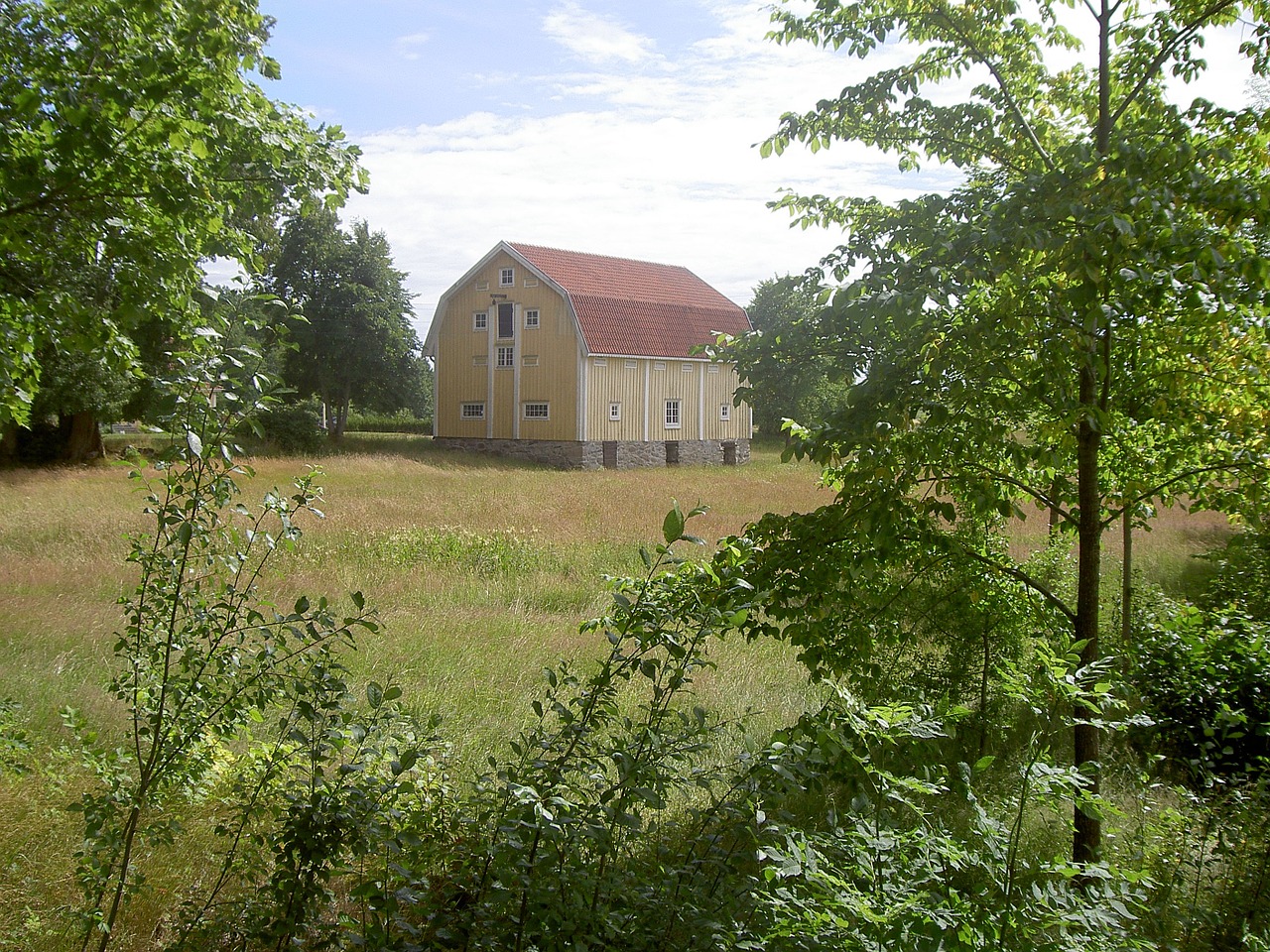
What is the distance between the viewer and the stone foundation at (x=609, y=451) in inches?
1423

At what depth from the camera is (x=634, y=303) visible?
3844 centimetres

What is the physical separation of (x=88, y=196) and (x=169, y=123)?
54 centimetres

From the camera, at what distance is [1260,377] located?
15.1 feet

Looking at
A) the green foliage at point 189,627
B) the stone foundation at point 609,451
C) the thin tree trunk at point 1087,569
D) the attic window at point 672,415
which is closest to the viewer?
the green foliage at point 189,627

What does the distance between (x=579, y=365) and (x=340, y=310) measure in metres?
14.4

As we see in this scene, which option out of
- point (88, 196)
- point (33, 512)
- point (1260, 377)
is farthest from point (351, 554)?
point (1260, 377)

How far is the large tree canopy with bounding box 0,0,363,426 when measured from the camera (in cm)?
386

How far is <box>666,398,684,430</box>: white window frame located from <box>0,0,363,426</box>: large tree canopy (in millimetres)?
34364

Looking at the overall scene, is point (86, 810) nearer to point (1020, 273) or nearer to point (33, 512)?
point (1020, 273)

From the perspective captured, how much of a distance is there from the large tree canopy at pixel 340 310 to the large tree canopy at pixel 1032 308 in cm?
4050

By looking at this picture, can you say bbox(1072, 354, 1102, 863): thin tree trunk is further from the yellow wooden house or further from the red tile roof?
the red tile roof

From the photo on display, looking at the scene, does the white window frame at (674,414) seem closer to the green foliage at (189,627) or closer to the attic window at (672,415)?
the attic window at (672,415)

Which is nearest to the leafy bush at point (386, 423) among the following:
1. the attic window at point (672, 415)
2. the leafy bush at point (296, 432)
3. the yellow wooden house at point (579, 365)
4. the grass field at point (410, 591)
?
the yellow wooden house at point (579, 365)

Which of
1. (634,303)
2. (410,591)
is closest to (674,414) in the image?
(634,303)
